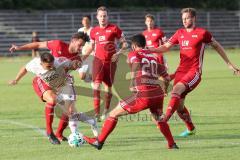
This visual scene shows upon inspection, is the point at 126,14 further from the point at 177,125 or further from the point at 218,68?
the point at 177,125

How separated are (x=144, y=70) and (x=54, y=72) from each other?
186 cm

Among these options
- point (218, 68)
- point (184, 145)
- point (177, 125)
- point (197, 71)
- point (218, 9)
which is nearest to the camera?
point (184, 145)

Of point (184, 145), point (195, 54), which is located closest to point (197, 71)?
point (195, 54)

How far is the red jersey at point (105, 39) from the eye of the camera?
52.7 ft

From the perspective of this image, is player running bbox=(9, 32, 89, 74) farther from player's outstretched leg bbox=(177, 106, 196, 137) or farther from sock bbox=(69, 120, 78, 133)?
player's outstretched leg bbox=(177, 106, 196, 137)

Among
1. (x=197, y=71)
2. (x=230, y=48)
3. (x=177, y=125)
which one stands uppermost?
(x=197, y=71)

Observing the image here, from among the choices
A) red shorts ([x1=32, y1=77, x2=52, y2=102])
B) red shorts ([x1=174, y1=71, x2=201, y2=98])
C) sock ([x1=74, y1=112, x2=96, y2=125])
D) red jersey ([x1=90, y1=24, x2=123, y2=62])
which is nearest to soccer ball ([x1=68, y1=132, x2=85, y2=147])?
sock ([x1=74, y1=112, x2=96, y2=125])

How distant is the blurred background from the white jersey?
1262 inches

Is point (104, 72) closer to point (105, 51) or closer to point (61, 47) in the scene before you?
point (105, 51)

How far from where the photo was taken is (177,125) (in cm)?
1416

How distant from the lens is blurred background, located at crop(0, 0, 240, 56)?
46031 millimetres

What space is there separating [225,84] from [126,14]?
27.8 metres

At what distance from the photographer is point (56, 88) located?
39.7ft

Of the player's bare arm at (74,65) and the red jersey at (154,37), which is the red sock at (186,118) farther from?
the red jersey at (154,37)
